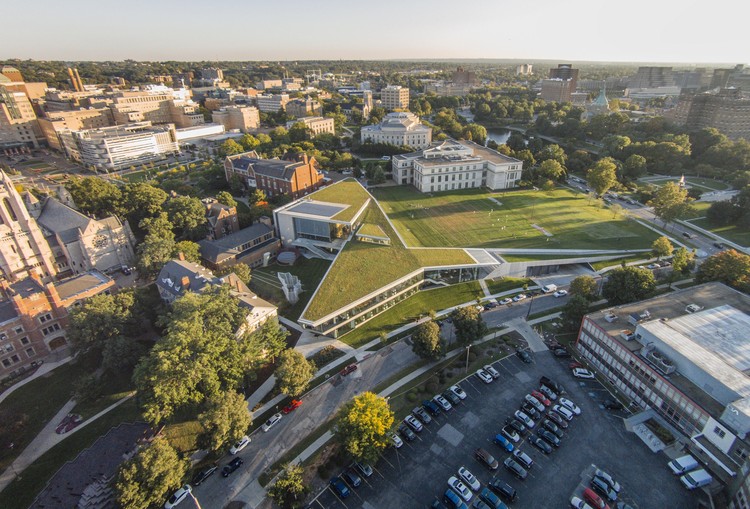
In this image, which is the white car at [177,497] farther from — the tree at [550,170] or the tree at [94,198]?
the tree at [550,170]

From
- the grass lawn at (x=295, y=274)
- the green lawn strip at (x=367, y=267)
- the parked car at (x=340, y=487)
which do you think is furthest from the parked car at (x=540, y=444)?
the grass lawn at (x=295, y=274)

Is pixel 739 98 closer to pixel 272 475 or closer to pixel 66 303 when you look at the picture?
pixel 272 475

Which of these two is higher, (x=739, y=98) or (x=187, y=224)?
(x=739, y=98)

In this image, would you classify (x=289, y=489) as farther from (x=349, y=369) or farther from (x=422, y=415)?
(x=349, y=369)

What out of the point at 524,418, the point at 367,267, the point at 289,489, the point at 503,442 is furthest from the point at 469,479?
the point at 367,267

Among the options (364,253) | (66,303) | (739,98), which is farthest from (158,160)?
(739,98)

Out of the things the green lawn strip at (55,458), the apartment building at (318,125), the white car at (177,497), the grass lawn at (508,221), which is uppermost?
the apartment building at (318,125)
